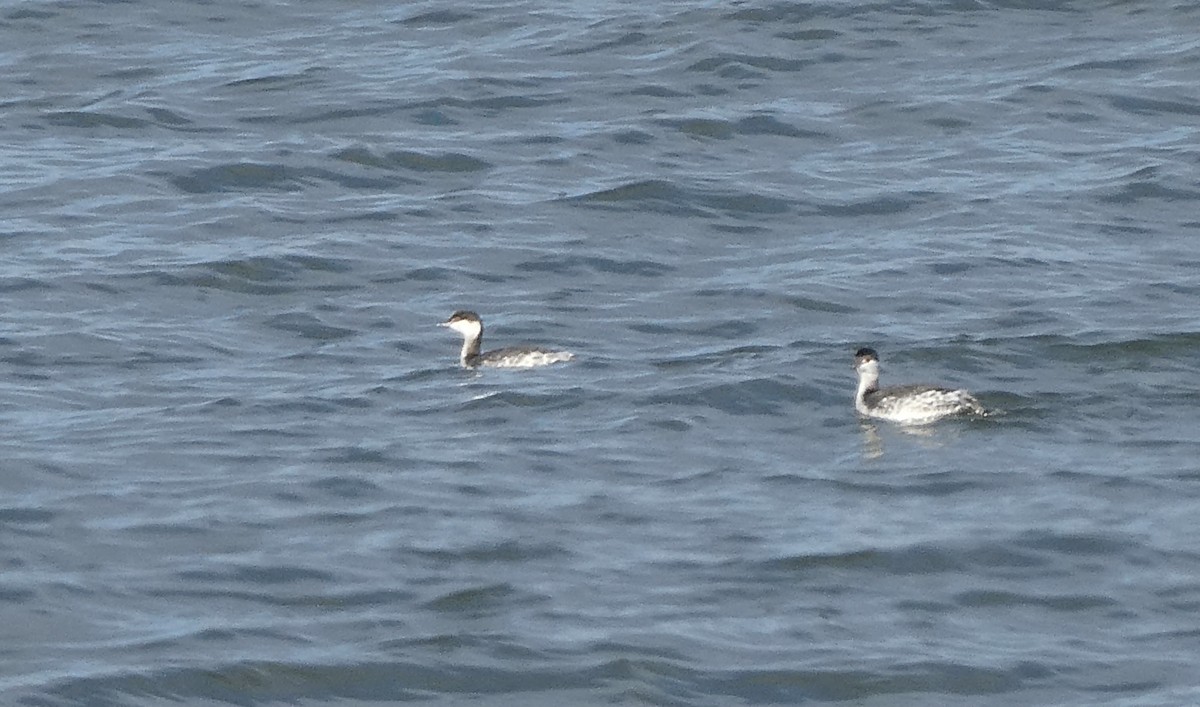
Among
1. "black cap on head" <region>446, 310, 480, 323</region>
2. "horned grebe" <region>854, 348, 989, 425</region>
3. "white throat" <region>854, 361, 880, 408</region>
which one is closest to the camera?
"horned grebe" <region>854, 348, 989, 425</region>

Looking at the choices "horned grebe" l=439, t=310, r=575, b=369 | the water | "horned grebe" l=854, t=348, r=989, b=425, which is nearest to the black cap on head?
"horned grebe" l=439, t=310, r=575, b=369

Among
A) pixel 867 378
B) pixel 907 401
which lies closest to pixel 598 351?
pixel 867 378

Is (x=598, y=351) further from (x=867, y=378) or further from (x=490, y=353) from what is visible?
(x=867, y=378)

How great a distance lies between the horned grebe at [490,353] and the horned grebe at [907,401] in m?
2.19

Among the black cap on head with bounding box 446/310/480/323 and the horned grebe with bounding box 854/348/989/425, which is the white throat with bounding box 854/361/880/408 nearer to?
the horned grebe with bounding box 854/348/989/425

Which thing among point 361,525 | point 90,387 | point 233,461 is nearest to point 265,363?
point 90,387

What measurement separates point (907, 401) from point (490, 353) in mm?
2843

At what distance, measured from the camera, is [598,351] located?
17.1 meters

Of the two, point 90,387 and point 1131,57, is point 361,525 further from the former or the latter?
point 1131,57

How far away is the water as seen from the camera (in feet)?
38.1

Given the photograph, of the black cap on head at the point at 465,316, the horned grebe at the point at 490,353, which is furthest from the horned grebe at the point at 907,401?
the black cap on head at the point at 465,316

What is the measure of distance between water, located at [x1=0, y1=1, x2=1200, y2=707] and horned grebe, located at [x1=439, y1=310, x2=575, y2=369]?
15cm

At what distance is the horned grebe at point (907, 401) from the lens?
15.2 metres

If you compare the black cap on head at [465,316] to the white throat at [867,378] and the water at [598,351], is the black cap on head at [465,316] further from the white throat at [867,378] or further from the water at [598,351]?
the white throat at [867,378]
